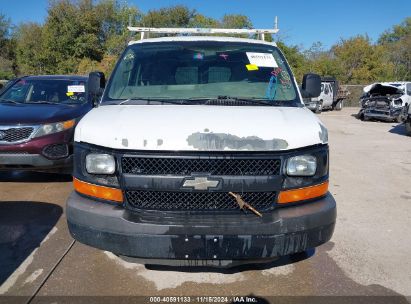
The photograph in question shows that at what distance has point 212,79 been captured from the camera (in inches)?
167

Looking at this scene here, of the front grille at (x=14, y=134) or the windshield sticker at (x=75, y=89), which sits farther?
the windshield sticker at (x=75, y=89)

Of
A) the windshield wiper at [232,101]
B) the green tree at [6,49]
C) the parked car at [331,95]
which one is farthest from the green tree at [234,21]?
the windshield wiper at [232,101]

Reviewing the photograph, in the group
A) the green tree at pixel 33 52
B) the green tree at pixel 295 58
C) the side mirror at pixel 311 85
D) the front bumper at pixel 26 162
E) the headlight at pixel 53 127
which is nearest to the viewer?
the side mirror at pixel 311 85

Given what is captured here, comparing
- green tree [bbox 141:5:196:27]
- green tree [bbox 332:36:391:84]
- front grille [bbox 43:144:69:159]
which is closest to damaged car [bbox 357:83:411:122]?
front grille [bbox 43:144:69:159]

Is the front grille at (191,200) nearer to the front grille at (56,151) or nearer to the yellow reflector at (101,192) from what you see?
the yellow reflector at (101,192)

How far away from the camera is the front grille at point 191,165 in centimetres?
295

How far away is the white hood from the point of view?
2939 millimetres

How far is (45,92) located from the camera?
24.4 ft

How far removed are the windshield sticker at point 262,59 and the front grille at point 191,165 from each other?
1.65 meters

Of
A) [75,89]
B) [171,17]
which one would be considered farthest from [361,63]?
[75,89]

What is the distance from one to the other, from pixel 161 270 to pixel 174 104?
149cm

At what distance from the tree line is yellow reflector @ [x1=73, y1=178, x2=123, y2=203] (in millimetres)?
27260

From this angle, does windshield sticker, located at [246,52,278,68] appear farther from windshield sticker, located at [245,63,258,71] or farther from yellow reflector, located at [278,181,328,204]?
yellow reflector, located at [278,181,328,204]

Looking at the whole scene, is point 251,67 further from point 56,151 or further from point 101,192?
point 56,151
